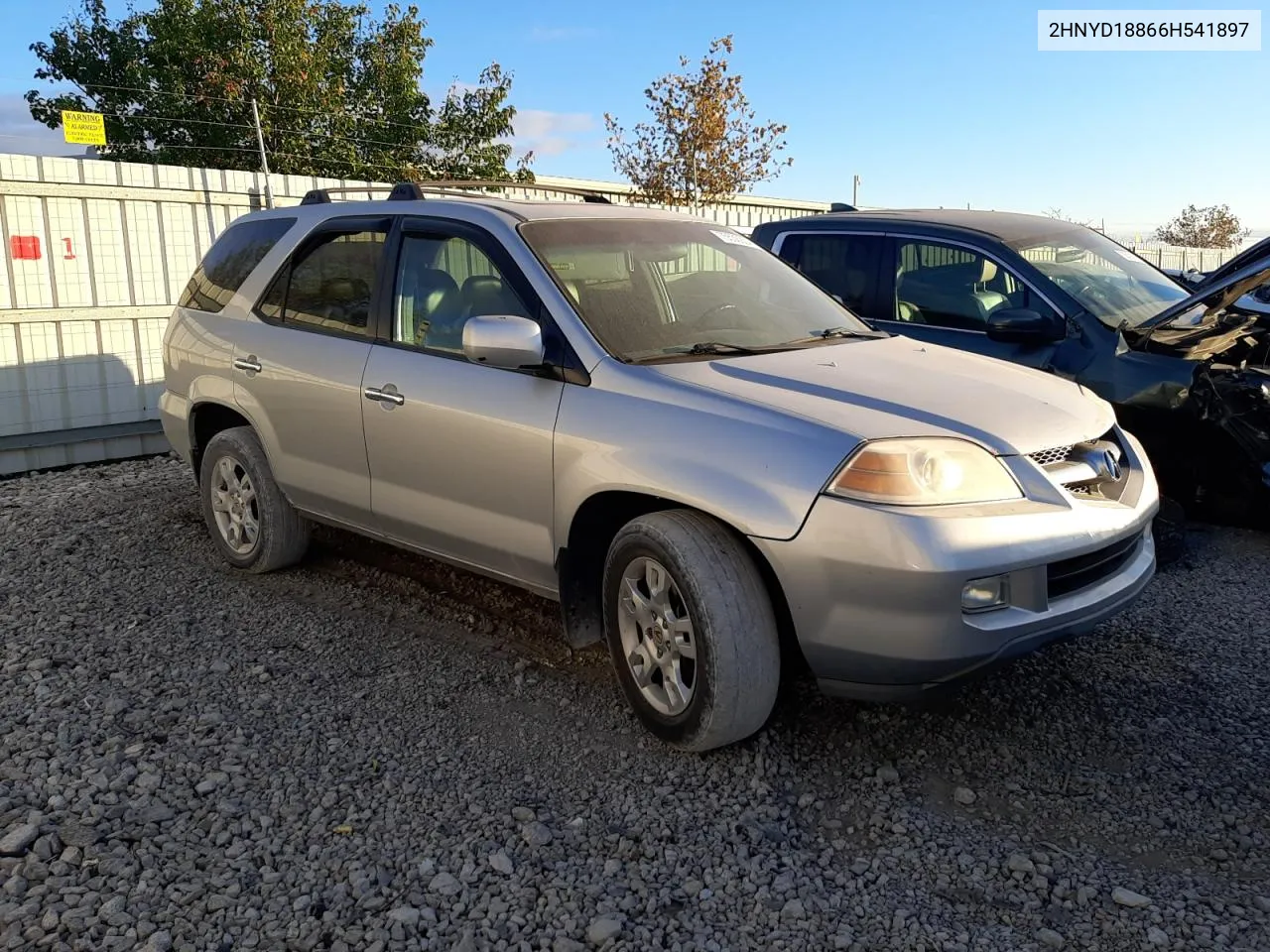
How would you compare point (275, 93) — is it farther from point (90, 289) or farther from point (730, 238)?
point (730, 238)

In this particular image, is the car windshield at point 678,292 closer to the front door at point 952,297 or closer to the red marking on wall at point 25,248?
→ the front door at point 952,297

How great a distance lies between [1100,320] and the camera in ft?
18.3

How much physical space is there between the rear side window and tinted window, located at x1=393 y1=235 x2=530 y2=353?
1079 mm

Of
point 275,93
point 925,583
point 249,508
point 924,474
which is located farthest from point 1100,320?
point 275,93

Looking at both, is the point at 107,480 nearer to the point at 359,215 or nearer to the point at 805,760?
the point at 359,215

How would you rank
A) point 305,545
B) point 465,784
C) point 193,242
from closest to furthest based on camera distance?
point 465,784
point 305,545
point 193,242

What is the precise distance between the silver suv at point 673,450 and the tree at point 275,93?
16063 millimetres

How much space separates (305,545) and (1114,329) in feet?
14.4

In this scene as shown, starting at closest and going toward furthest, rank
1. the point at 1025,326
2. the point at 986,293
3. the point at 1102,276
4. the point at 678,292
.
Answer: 1. the point at 678,292
2. the point at 1025,326
3. the point at 986,293
4. the point at 1102,276

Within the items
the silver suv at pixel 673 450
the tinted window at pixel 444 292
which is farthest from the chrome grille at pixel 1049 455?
the tinted window at pixel 444 292

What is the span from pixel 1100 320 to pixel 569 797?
4.10m

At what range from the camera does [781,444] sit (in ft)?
9.82

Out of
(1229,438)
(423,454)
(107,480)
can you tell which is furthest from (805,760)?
(107,480)

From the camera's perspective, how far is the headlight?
288 centimetres
